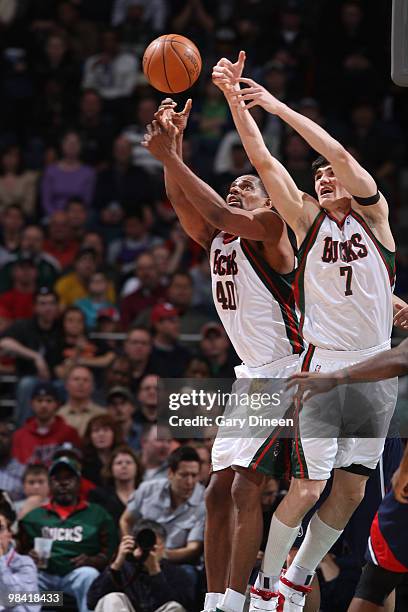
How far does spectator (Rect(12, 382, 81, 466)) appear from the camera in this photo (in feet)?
37.3

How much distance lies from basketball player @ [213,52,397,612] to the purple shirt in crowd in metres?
8.03

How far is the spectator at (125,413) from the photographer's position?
37.7 ft

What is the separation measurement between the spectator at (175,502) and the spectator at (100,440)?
1.18 meters

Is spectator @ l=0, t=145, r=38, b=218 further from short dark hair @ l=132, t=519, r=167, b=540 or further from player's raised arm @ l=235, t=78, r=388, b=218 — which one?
player's raised arm @ l=235, t=78, r=388, b=218

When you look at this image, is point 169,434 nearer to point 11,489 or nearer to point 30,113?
point 11,489

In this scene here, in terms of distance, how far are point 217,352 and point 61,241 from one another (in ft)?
10.8

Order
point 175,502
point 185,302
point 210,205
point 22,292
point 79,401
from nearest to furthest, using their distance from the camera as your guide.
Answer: point 210,205, point 175,502, point 79,401, point 185,302, point 22,292

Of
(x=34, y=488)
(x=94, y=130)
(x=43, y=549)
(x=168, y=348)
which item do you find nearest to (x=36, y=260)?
(x=168, y=348)

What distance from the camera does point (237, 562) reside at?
6.89 meters

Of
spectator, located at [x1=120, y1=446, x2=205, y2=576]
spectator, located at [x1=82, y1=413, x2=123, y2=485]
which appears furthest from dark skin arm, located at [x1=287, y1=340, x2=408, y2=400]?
spectator, located at [x1=82, y1=413, x2=123, y2=485]

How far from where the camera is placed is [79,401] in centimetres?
1183

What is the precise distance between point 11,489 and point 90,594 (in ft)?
8.32

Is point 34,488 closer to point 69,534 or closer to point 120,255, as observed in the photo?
point 69,534

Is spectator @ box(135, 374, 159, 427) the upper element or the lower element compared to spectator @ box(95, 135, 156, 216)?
lower
